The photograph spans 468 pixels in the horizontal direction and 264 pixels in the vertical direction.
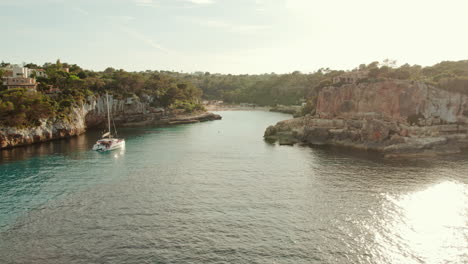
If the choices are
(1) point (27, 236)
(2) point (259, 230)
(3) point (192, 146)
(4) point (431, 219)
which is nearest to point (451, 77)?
(4) point (431, 219)

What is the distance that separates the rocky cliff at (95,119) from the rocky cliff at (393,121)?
183ft

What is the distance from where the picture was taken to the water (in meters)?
27.5

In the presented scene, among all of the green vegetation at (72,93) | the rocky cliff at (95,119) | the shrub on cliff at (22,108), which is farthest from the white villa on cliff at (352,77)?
the shrub on cliff at (22,108)

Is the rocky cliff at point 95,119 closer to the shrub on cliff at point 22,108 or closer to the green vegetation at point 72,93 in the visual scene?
the shrub on cliff at point 22,108

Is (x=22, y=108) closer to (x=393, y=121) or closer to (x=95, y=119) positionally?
(x=95, y=119)

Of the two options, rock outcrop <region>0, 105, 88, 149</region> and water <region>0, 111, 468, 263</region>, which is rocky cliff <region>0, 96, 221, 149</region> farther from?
water <region>0, 111, 468, 263</region>

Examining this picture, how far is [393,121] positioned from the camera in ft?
227

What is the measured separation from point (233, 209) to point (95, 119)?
84807mm

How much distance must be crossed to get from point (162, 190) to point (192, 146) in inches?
1260

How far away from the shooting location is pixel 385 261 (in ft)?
85.5

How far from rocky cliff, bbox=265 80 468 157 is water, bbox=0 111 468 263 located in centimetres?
603

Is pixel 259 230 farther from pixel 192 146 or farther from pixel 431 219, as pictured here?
pixel 192 146

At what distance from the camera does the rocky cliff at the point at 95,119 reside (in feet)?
243

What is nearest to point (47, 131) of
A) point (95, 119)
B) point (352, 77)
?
point (95, 119)
